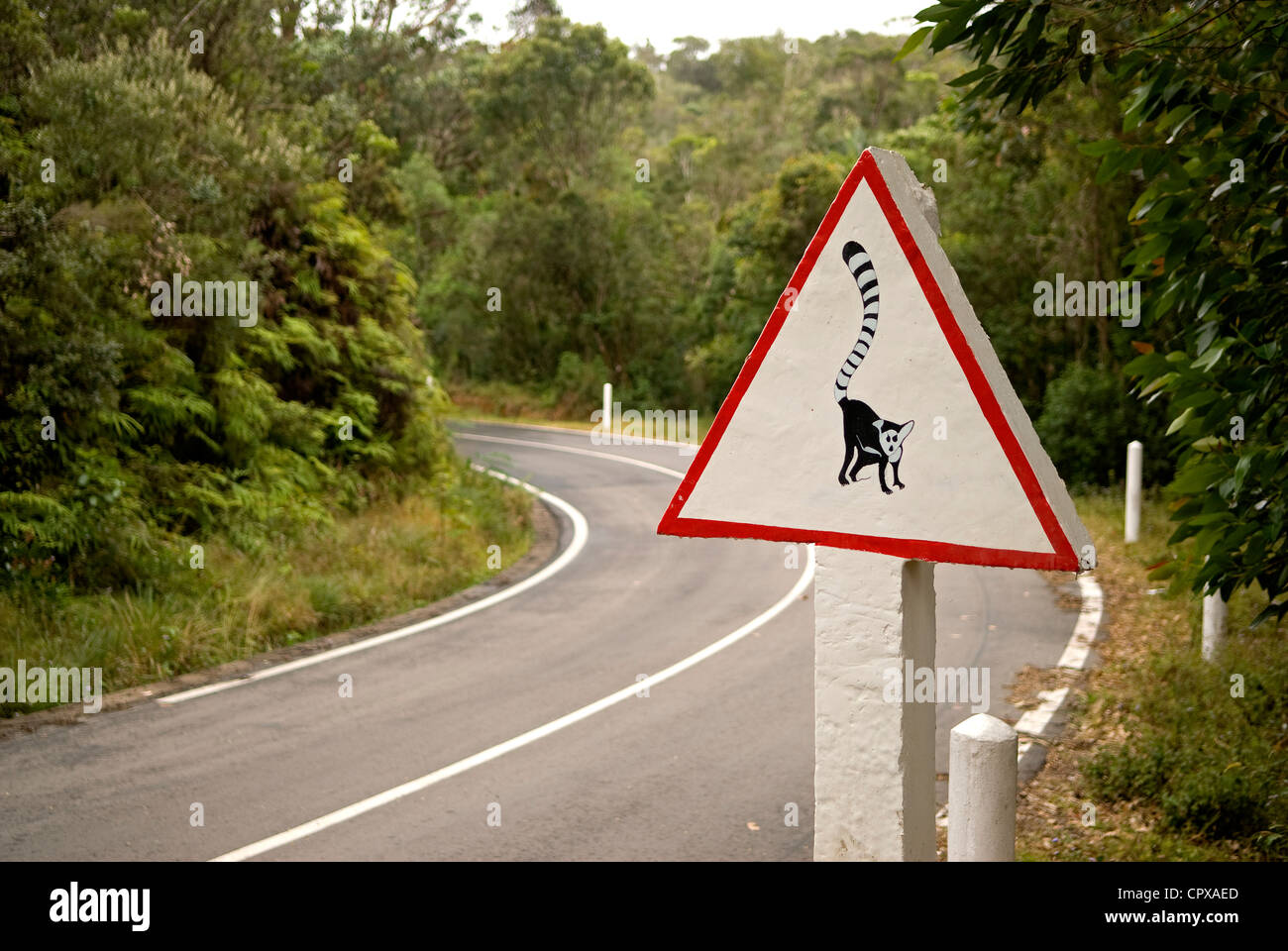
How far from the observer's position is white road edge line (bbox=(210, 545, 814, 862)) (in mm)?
6145

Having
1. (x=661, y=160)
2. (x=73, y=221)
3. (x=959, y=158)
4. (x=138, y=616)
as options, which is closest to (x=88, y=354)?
(x=73, y=221)

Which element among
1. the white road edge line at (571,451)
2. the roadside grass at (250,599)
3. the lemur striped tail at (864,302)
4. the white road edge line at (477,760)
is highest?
the lemur striped tail at (864,302)

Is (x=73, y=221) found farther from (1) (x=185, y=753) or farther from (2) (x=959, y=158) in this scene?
(2) (x=959, y=158)

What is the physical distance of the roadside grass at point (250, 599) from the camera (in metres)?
9.42

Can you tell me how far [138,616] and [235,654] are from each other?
2.92ft

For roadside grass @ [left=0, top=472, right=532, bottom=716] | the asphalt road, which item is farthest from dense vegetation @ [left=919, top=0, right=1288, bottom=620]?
roadside grass @ [left=0, top=472, right=532, bottom=716]

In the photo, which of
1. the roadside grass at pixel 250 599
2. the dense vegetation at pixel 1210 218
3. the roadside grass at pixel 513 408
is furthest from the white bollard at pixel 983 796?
the roadside grass at pixel 513 408

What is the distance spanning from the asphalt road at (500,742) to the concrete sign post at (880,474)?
3717 mm

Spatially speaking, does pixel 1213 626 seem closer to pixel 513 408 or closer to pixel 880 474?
pixel 880 474

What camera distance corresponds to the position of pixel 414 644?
419 inches

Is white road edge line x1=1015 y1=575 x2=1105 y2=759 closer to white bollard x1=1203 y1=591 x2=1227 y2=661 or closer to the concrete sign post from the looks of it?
white bollard x1=1203 y1=591 x2=1227 y2=661

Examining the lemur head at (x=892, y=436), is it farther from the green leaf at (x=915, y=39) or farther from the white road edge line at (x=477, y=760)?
the white road edge line at (x=477, y=760)

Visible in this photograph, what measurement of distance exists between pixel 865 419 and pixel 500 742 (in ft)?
19.6

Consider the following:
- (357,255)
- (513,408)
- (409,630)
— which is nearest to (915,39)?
(409,630)
